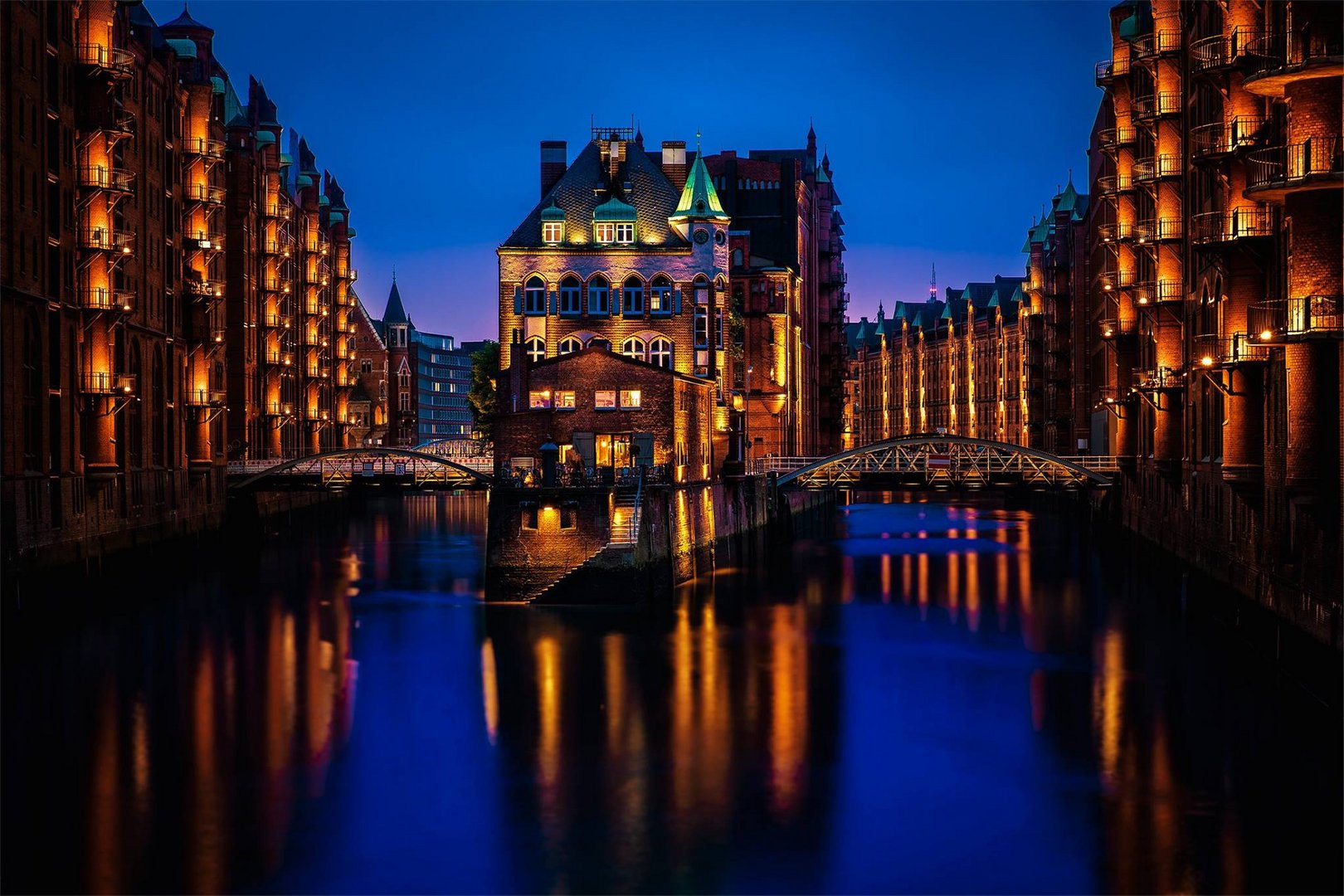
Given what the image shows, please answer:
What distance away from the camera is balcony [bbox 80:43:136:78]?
2356 inches

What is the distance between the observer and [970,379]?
182875mm

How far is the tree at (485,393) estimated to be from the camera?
10112cm

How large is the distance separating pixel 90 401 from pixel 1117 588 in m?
40.3

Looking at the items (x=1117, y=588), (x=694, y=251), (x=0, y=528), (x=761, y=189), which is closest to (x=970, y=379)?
(x=761, y=189)

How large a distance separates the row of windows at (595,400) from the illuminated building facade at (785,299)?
2136 centimetres

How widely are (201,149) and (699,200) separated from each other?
2541cm

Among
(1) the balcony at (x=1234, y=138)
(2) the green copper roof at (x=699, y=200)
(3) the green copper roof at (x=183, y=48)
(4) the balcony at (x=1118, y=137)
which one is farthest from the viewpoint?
(3) the green copper roof at (x=183, y=48)

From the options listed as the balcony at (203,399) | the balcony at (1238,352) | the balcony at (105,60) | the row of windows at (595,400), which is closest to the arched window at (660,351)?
the row of windows at (595,400)

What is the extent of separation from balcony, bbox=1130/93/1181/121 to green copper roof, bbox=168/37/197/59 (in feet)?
153

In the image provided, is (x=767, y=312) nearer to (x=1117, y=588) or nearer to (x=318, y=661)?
(x=1117, y=588)

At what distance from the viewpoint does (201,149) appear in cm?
8094

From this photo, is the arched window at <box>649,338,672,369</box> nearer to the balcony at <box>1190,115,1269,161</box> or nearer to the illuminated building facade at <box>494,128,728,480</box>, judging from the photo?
the illuminated building facade at <box>494,128,728,480</box>

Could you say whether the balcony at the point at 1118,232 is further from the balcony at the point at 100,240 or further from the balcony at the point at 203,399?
the balcony at the point at 203,399

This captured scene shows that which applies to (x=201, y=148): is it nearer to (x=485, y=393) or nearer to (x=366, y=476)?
(x=366, y=476)
